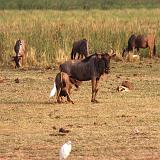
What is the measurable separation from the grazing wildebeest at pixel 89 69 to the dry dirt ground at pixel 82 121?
1.63ft

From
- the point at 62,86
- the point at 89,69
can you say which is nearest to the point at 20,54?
the point at 89,69

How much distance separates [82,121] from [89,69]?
2.95m

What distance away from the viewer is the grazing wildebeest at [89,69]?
16.5 meters

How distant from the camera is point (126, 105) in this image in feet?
52.7

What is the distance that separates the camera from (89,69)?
1669 cm

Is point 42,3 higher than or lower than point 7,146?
lower

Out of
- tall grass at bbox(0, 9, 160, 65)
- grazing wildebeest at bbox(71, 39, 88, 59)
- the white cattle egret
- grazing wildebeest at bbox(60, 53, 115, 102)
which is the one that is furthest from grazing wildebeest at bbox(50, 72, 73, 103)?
tall grass at bbox(0, 9, 160, 65)

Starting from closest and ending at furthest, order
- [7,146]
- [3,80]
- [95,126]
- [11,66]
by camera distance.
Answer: [7,146] → [95,126] → [3,80] → [11,66]

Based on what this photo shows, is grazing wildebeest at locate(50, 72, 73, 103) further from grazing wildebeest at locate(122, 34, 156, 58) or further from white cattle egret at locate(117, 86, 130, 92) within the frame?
grazing wildebeest at locate(122, 34, 156, 58)

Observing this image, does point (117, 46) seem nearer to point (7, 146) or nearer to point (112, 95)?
point (112, 95)

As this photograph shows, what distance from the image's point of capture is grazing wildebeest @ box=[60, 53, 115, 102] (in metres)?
16.5

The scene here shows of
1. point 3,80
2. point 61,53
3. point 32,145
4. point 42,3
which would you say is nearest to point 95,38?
point 61,53

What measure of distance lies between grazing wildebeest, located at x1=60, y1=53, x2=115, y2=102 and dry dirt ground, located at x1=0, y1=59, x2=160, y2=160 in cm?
50

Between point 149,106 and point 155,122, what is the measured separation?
214 centimetres
